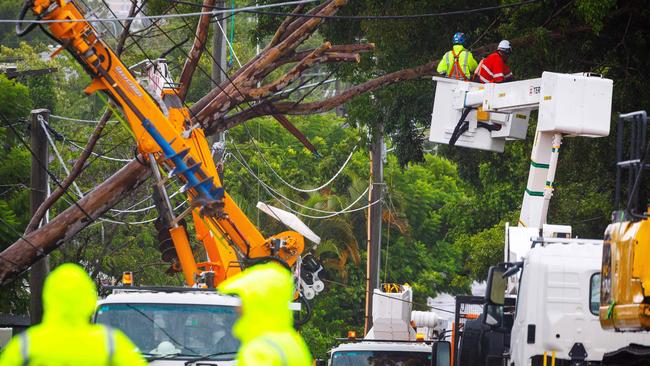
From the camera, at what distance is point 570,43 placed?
22.6 meters

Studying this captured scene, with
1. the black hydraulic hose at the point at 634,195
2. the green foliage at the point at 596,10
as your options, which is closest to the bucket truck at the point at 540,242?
the black hydraulic hose at the point at 634,195

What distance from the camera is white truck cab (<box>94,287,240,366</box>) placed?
40.5 feet

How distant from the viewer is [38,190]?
25422mm

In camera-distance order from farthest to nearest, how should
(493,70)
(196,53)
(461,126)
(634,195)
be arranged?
(196,53), (493,70), (461,126), (634,195)

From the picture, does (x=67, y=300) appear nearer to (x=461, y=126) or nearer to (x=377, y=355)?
(x=377, y=355)

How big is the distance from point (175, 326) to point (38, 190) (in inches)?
532

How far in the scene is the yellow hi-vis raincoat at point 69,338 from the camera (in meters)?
6.33

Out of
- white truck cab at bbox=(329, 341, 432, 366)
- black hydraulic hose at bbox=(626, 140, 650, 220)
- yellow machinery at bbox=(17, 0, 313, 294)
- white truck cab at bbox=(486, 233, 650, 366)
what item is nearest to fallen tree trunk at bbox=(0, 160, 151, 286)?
yellow machinery at bbox=(17, 0, 313, 294)

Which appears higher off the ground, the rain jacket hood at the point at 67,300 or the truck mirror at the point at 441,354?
the rain jacket hood at the point at 67,300

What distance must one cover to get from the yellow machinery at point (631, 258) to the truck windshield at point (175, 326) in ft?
11.0

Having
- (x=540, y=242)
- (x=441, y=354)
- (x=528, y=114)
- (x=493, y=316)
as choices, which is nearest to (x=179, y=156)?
(x=441, y=354)

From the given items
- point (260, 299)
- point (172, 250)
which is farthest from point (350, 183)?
point (260, 299)

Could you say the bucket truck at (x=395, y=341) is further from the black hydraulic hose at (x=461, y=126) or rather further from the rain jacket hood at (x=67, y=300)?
the rain jacket hood at (x=67, y=300)

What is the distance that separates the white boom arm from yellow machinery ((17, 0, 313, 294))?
2.62m
